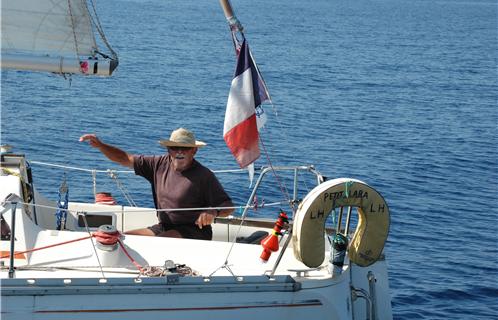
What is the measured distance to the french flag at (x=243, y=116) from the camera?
1026cm

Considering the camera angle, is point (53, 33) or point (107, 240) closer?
point (107, 240)

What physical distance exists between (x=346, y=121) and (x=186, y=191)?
20210mm

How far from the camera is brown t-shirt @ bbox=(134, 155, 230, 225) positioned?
10281mm

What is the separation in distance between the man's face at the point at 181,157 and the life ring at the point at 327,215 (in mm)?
1470

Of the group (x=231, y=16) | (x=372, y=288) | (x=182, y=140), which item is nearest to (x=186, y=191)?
(x=182, y=140)

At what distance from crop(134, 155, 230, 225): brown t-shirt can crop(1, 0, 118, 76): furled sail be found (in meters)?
1.44

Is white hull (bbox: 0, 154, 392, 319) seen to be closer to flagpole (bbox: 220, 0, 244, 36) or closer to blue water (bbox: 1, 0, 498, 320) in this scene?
flagpole (bbox: 220, 0, 244, 36)

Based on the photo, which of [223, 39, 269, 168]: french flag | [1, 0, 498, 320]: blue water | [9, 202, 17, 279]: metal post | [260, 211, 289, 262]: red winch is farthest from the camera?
[1, 0, 498, 320]: blue water

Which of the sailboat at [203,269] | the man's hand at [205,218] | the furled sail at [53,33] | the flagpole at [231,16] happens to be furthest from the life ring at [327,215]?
the furled sail at [53,33]

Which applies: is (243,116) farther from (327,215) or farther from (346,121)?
(346,121)

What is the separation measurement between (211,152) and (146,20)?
36.1 metres

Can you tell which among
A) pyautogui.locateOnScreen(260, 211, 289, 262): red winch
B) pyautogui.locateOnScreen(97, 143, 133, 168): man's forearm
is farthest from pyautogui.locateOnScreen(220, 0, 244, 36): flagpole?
pyautogui.locateOnScreen(260, 211, 289, 262): red winch

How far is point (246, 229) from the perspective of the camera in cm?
1141

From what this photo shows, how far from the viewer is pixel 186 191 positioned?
10.3 metres
